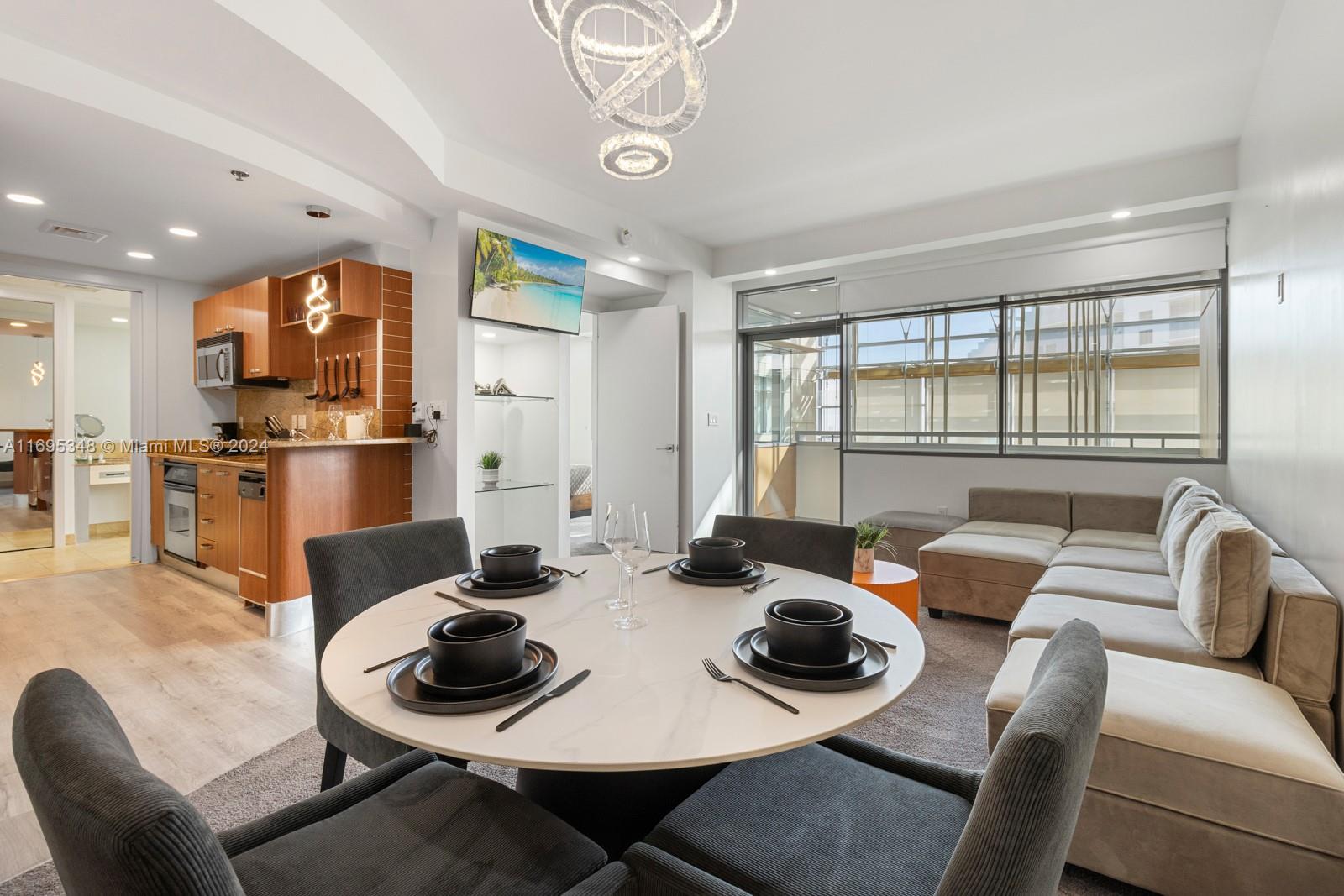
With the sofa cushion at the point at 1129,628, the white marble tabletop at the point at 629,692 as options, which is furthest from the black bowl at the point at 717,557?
the sofa cushion at the point at 1129,628

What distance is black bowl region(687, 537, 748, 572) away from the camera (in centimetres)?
160

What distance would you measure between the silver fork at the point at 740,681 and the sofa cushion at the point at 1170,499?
3.50 metres

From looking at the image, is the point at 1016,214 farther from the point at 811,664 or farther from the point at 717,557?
the point at 811,664

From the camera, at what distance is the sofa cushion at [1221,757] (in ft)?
4.36

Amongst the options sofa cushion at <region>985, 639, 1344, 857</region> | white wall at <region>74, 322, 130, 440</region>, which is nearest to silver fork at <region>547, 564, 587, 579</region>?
sofa cushion at <region>985, 639, 1344, 857</region>

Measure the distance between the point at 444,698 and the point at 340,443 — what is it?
Result: 3.17 meters

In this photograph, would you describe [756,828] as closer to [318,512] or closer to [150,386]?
[318,512]

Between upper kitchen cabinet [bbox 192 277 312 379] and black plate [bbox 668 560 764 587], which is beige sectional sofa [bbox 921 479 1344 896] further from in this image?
upper kitchen cabinet [bbox 192 277 312 379]

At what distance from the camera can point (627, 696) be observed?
917 mm

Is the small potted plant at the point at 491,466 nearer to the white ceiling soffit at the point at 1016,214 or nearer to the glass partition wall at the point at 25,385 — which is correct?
the white ceiling soffit at the point at 1016,214

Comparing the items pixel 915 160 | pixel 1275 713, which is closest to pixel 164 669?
pixel 1275 713

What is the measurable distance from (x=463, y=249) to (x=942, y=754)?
3576 mm

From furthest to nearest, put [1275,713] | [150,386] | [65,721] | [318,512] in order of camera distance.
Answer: [150,386] < [318,512] < [1275,713] < [65,721]

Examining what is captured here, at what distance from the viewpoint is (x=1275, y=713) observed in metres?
1.55
